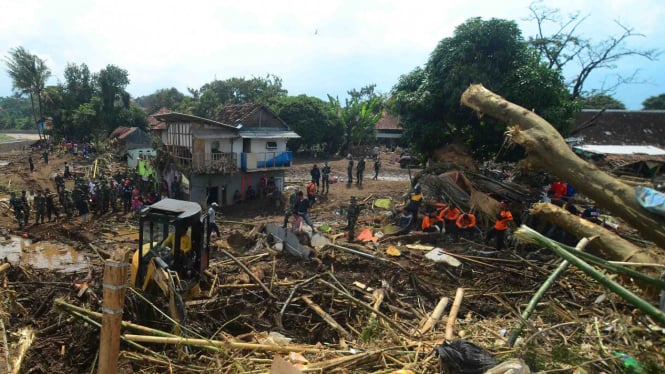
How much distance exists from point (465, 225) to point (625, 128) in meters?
25.1

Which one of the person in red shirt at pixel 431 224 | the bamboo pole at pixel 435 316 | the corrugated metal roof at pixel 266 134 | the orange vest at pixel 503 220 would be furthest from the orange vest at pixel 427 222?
the corrugated metal roof at pixel 266 134

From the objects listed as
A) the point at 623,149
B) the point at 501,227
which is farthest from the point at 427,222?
the point at 623,149

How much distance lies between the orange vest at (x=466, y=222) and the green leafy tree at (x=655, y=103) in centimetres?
4715

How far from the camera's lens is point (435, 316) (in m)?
6.76

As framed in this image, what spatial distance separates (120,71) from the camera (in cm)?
4144

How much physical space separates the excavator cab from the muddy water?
7.30 m

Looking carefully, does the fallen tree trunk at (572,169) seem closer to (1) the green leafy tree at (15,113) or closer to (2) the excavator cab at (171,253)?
(2) the excavator cab at (171,253)

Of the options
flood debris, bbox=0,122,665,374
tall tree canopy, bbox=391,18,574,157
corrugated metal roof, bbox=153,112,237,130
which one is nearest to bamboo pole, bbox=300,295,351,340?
flood debris, bbox=0,122,665,374

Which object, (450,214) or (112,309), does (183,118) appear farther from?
(112,309)

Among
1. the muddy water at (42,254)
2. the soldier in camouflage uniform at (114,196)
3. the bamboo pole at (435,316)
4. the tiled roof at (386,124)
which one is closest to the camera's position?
the bamboo pole at (435,316)

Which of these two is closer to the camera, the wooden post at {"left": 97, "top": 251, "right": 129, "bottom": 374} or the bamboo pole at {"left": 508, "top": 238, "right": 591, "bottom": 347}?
the wooden post at {"left": 97, "top": 251, "right": 129, "bottom": 374}

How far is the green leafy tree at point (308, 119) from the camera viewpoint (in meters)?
38.4

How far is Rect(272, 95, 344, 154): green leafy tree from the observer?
126 feet

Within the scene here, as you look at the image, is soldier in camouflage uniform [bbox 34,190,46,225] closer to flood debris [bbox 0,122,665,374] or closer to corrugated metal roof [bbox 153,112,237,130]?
flood debris [bbox 0,122,665,374]
